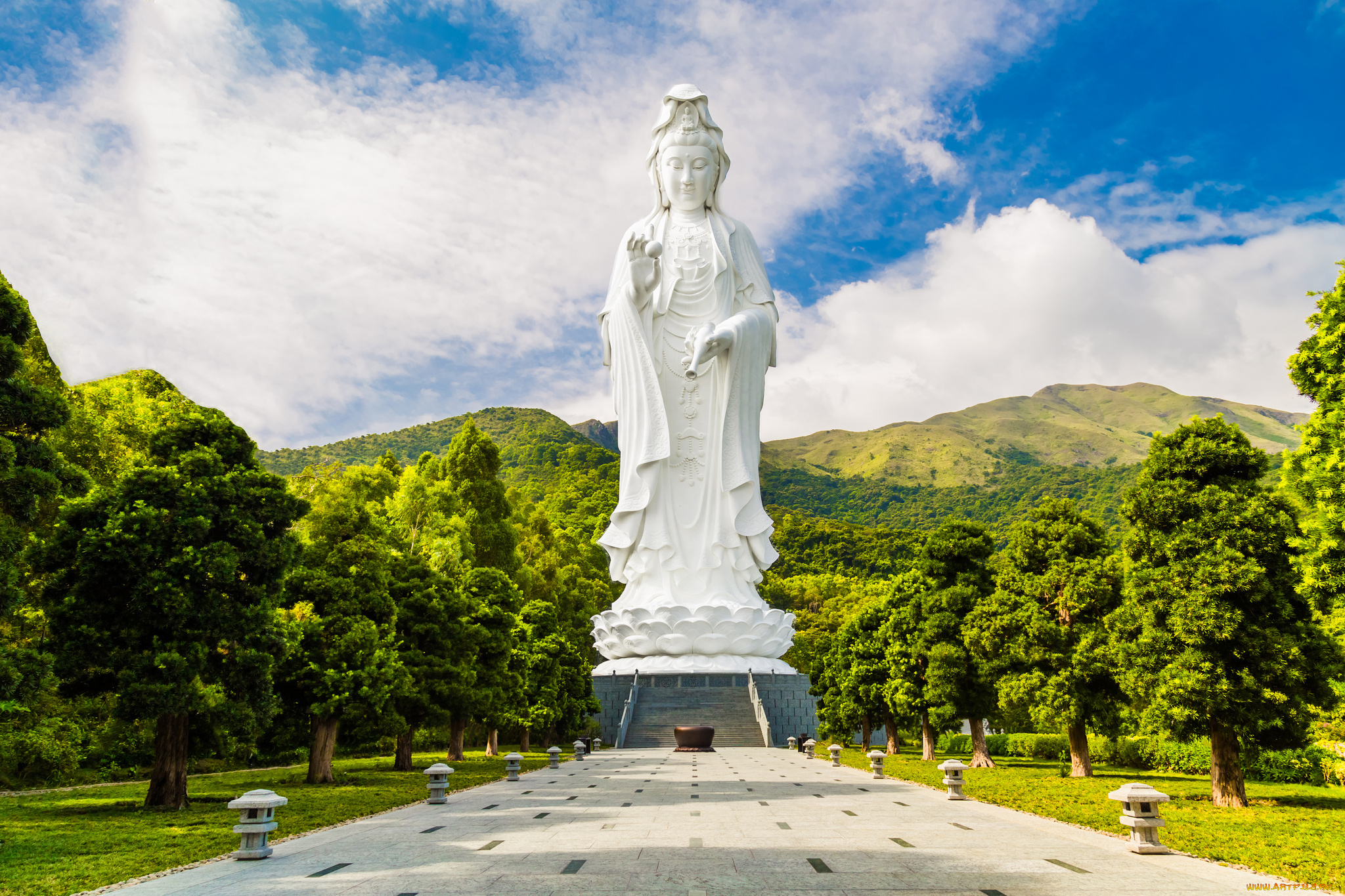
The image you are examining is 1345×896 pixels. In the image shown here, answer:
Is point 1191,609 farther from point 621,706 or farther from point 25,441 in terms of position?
point 621,706

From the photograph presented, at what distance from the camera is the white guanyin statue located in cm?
2586

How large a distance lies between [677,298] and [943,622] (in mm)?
13236

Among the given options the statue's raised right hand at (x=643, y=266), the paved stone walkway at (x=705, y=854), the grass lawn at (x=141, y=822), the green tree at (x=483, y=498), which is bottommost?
the grass lawn at (x=141, y=822)

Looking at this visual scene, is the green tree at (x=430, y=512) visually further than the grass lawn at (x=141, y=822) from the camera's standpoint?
Yes

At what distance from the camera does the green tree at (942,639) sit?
18625mm

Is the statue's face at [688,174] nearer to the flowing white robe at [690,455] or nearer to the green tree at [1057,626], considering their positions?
the flowing white robe at [690,455]

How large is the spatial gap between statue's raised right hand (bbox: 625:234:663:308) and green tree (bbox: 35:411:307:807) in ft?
42.1

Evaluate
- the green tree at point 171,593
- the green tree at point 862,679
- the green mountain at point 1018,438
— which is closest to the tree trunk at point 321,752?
the green tree at point 171,593

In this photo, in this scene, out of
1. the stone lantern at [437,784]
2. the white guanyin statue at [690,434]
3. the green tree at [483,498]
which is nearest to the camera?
the stone lantern at [437,784]

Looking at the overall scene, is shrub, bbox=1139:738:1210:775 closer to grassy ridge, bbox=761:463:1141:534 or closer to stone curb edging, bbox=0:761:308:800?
stone curb edging, bbox=0:761:308:800

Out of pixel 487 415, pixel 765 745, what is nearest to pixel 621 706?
pixel 765 745

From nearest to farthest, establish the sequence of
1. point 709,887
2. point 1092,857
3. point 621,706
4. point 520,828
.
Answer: point 709,887, point 1092,857, point 520,828, point 621,706

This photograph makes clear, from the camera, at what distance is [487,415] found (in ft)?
266

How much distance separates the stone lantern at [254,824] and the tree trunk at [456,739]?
1167cm
